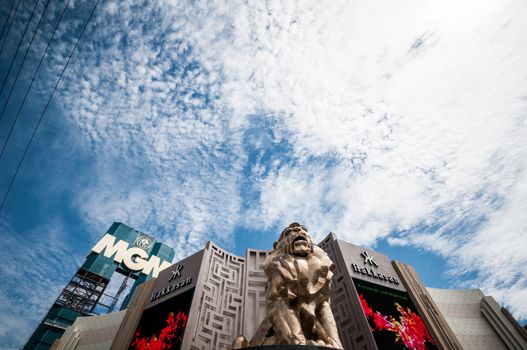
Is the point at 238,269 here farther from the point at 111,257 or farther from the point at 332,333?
the point at 111,257

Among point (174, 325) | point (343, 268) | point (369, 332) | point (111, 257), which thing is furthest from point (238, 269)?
point (111, 257)

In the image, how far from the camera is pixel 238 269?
12.0 metres

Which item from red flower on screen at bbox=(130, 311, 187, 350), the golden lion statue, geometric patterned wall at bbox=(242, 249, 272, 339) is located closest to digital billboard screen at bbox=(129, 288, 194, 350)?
red flower on screen at bbox=(130, 311, 187, 350)

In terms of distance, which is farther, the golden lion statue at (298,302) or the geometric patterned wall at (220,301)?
the geometric patterned wall at (220,301)

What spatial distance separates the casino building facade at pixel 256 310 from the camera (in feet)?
29.9

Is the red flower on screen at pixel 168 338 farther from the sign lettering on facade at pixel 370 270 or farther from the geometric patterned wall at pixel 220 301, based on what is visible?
the sign lettering on facade at pixel 370 270

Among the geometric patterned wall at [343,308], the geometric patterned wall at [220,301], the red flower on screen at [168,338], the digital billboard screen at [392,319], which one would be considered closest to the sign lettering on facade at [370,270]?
the digital billboard screen at [392,319]

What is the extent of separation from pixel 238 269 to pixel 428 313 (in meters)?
7.29

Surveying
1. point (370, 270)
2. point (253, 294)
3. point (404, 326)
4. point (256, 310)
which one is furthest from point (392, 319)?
point (253, 294)

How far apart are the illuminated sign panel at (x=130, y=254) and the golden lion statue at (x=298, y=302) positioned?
2803 cm

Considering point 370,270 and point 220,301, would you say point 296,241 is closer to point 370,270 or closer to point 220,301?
point 220,301

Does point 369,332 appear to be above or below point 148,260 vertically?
below

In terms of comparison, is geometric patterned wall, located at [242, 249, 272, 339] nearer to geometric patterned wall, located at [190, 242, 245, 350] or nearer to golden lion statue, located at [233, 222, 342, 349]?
geometric patterned wall, located at [190, 242, 245, 350]

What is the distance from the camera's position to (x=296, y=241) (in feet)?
18.1
